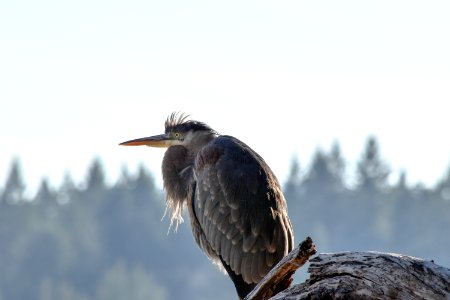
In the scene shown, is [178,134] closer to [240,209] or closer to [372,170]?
[240,209]

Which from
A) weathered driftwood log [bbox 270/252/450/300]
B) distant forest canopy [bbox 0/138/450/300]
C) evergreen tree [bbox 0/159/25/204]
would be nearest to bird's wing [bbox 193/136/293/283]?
weathered driftwood log [bbox 270/252/450/300]

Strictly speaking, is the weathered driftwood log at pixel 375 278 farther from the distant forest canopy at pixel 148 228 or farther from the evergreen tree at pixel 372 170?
the evergreen tree at pixel 372 170

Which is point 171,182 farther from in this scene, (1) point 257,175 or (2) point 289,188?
(2) point 289,188

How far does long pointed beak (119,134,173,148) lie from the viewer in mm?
12906

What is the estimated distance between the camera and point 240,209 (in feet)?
37.6

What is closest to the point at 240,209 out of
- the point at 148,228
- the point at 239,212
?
the point at 239,212

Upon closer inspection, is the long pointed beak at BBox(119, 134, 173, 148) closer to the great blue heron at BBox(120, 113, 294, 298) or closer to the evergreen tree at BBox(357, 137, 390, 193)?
the great blue heron at BBox(120, 113, 294, 298)

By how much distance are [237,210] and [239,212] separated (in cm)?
2

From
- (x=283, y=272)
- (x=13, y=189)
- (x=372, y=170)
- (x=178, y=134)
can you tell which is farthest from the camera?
(x=13, y=189)

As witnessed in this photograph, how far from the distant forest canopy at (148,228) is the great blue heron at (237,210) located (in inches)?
3726

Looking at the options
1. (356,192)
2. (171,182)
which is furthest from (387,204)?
(171,182)

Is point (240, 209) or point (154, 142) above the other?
point (154, 142)

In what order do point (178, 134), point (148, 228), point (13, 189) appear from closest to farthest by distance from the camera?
point (178, 134), point (148, 228), point (13, 189)

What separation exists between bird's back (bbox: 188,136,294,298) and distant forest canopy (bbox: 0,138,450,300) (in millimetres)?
Result: 94762
